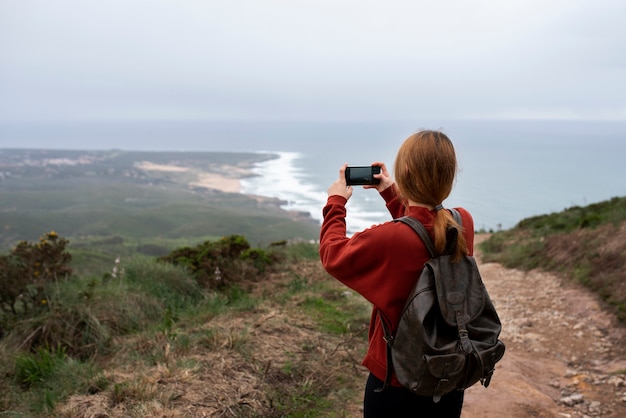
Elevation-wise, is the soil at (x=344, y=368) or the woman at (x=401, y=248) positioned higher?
the woman at (x=401, y=248)

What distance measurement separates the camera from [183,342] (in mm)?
4129

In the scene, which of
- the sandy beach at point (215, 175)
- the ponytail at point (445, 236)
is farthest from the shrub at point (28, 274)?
the sandy beach at point (215, 175)

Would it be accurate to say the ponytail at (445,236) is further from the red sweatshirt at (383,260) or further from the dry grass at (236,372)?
the dry grass at (236,372)

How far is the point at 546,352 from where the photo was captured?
5.23 m

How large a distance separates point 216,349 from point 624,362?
393cm

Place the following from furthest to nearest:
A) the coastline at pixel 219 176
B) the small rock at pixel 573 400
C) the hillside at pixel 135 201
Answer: the coastline at pixel 219 176 → the hillside at pixel 135 201 → the small rock at pixel 573 400

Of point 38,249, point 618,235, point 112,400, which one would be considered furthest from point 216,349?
point 618,235

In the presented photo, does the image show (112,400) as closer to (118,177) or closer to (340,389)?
(340,389)

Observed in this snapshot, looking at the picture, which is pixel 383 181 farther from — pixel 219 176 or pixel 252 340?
pixel 219 176

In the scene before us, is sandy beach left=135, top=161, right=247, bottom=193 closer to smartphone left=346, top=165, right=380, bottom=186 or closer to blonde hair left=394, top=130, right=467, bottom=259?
smartphone left=346, top=165, right=380, bottom=186

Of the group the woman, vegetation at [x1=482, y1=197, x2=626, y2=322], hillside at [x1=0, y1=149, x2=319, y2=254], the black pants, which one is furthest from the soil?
hillside at [x1=0, y1=149, x2=319, y2=254]

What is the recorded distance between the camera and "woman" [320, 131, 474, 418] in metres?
1.64

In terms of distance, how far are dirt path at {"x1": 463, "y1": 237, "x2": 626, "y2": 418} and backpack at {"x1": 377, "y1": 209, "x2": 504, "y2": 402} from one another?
2.20 metres

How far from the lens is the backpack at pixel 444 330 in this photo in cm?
158
